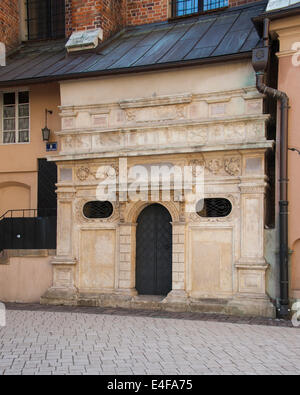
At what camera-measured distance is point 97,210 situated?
1284cm

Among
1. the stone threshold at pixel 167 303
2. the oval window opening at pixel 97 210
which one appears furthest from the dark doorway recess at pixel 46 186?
the stone threshold at pixel 167 303

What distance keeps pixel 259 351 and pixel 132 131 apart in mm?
6215

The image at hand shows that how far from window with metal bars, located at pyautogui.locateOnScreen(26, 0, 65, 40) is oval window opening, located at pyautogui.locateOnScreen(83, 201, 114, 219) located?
19.8 ft

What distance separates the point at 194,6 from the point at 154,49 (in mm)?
3015

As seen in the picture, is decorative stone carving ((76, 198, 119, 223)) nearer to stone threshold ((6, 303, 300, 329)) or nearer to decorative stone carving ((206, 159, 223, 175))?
stone threshold ((6, 303, 300, 329))

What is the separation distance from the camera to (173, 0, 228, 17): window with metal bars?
583 inches

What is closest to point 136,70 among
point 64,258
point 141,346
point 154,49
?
point 154,49

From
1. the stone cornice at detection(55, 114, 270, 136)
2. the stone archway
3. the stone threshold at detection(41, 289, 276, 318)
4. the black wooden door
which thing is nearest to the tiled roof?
the stone cornice at detection(55, 114, 270, 136)

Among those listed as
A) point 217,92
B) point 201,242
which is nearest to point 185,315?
point 201,242

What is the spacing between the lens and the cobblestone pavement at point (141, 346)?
21.9 feet

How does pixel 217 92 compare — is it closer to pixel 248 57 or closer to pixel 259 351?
pixel 248 57

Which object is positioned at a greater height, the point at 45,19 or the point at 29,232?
the point at 45,19

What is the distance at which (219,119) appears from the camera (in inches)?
454

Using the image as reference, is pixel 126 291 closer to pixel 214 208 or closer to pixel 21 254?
pixel 214 208
